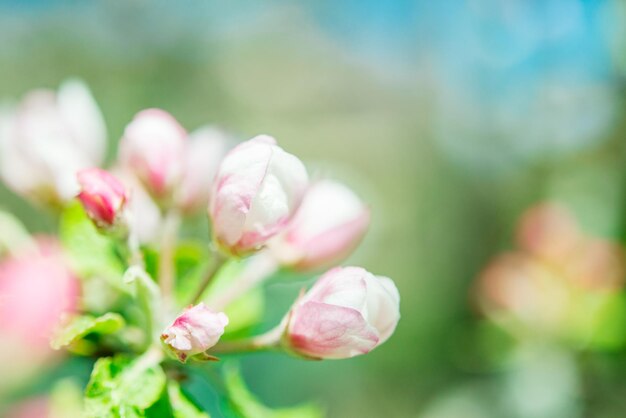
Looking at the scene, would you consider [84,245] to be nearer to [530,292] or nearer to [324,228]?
[324,228]

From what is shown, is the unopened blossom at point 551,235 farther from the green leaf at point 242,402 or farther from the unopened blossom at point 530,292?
the green leaf at point 242,402

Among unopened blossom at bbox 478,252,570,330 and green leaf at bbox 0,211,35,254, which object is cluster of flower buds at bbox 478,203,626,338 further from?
green leaf at bbox 0,211,35,254

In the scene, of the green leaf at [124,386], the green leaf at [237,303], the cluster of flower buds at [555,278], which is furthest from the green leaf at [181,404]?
the cluster of flower buds at [555,278]

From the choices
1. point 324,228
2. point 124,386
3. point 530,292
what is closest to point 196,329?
point 124,386

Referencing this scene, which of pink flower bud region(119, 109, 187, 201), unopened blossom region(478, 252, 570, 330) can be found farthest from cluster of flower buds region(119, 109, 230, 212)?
unopened blossom region(478, 252, 570, 330)

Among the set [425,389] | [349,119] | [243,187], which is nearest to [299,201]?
[243,187]

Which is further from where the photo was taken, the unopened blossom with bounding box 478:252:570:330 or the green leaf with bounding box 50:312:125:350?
the unopened blossom with bounding box 478:252:570:330

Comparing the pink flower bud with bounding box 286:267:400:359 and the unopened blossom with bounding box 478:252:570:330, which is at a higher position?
the pink flower bud with bounding box 286:267:400:359

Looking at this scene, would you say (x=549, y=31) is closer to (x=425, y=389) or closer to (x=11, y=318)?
(x=425, y=389)
